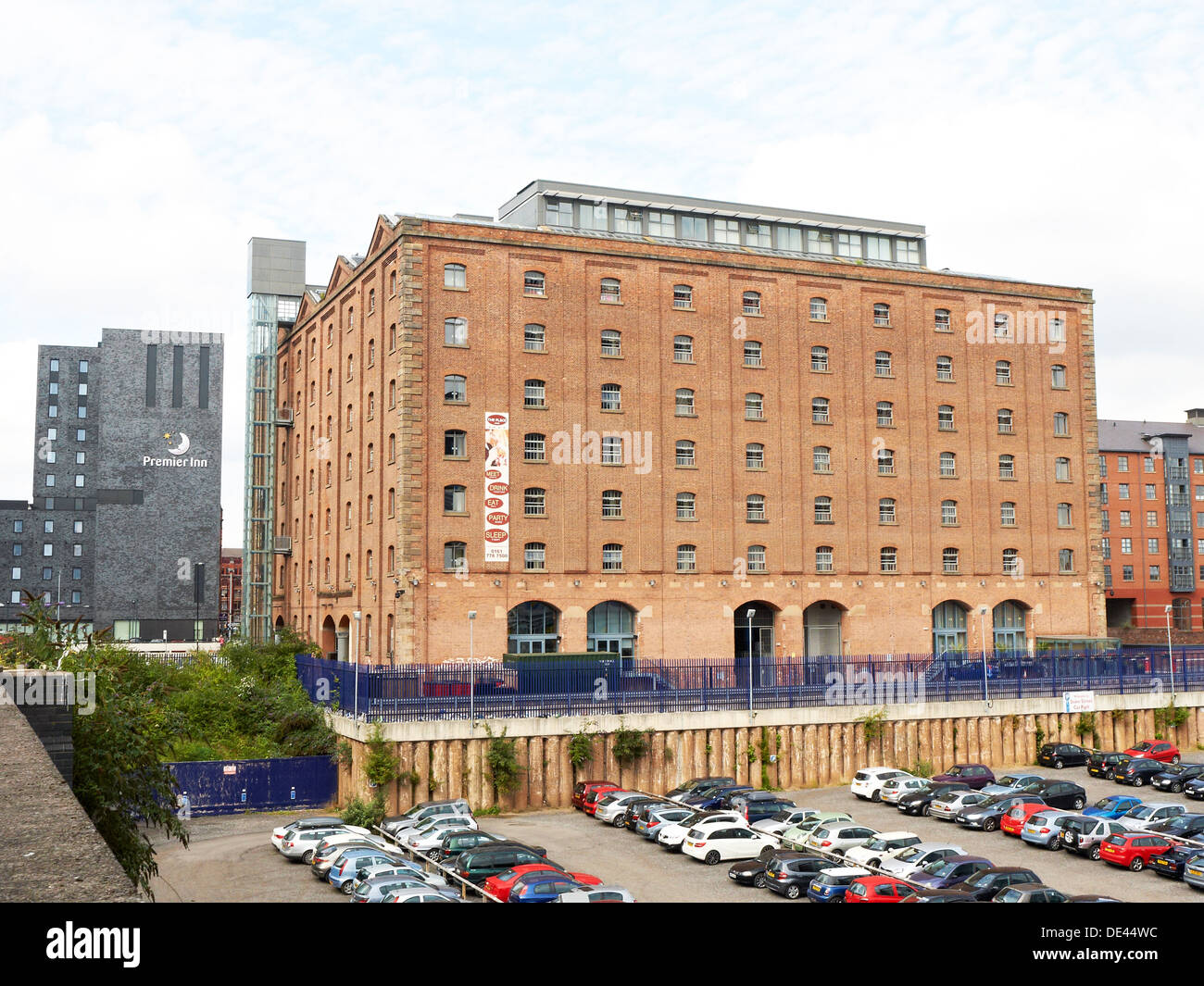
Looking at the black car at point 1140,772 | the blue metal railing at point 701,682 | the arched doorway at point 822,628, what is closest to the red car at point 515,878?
the blue metal railing at point 701,682

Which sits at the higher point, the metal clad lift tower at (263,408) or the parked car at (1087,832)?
the metal clad lift tower at (263,408)

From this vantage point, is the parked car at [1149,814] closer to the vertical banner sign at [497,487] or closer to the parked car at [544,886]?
the parked car at [544,886]

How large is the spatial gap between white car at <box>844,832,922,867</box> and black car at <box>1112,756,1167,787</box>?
1779cm

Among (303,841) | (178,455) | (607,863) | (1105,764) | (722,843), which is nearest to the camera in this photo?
(607,863)

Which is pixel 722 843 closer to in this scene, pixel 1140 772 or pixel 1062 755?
pixel 1140 772

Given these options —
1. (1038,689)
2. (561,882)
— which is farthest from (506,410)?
(561,882)

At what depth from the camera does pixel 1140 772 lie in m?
45.7

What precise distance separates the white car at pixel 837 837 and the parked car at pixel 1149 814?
8.82 metres

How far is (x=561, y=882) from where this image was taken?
86.3 ft

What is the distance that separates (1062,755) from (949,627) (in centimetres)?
1584

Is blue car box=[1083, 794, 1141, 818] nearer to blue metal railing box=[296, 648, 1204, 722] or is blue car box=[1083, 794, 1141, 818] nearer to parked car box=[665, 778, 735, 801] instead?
blue metal railing box=[296, 648, 1204, 722]

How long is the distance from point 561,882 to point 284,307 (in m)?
60.5

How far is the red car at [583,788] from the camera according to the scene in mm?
41312

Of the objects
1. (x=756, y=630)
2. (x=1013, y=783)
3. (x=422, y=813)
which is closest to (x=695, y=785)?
(x=422, y=813)
